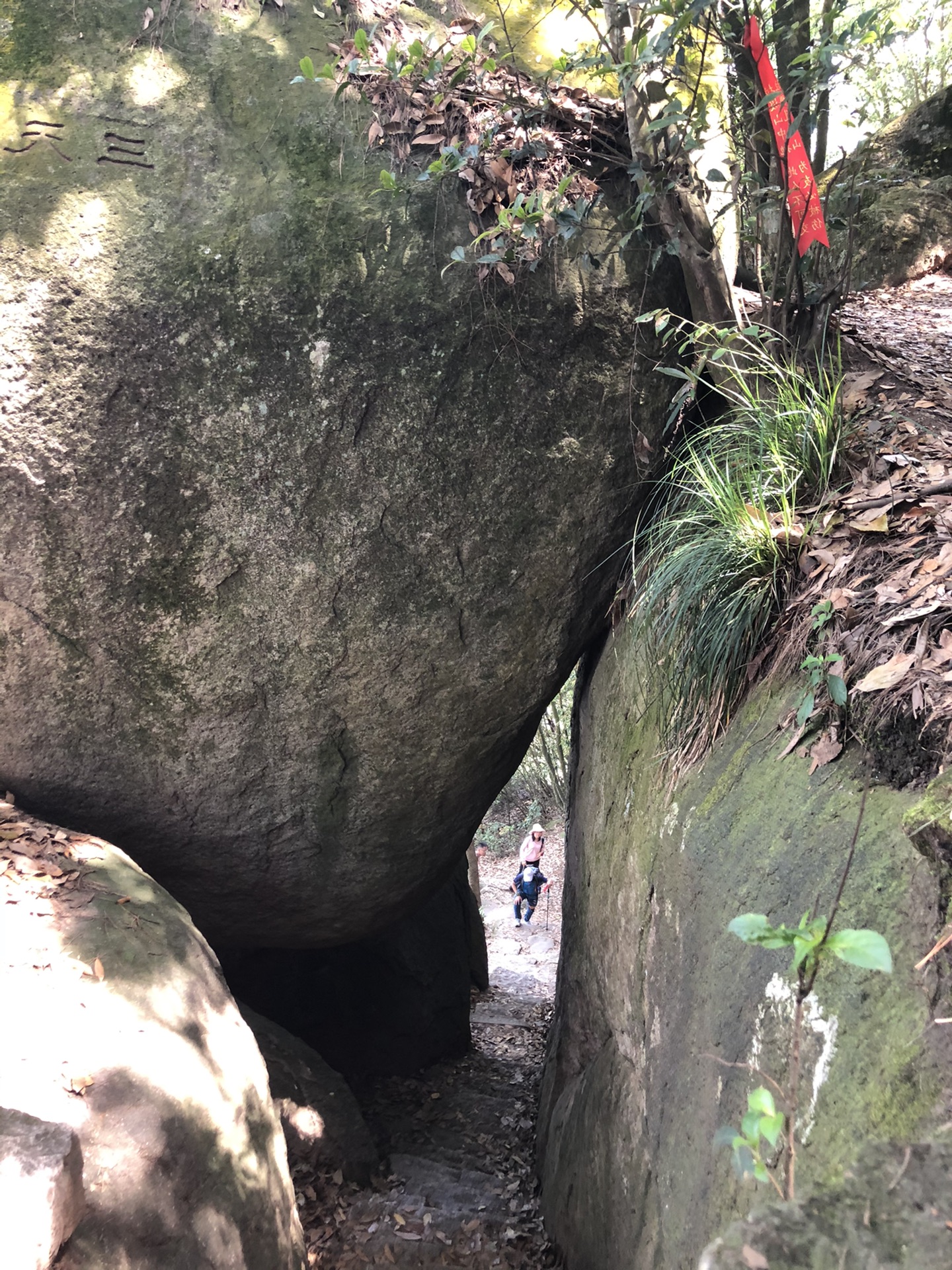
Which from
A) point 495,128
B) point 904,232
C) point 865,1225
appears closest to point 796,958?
point 865,1225

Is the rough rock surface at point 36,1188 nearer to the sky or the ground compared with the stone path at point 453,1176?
nearer to the sky

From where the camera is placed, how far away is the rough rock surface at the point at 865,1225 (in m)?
1.05

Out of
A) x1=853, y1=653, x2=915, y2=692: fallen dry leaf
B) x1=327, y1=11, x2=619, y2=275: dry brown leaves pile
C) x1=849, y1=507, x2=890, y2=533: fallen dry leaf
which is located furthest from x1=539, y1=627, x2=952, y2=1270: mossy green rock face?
x1=327, y1=11, x2=619, y2=275: dry brown leaves pile

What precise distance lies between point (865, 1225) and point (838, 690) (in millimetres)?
1354

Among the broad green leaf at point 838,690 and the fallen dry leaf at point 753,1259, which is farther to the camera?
the broad green leaf at point 838,690

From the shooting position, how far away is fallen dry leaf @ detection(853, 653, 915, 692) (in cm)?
210

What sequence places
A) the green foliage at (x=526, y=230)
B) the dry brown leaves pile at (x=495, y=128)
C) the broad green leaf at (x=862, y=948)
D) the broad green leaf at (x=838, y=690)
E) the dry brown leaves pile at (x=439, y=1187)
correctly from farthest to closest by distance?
the dry brown leaves pile at (x=439, y=1187) < the dry brown leaves pile at (x=495, y=128) < the green foliage at (x=526, y=230) < the broad green leaf at (x=838, y=690) < the broad green leaf at (x=862, y=948)

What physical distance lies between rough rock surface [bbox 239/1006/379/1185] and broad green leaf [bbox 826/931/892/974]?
3952mm

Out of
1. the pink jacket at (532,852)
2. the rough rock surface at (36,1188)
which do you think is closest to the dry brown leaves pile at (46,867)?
the rough rock surface at (36,1188)

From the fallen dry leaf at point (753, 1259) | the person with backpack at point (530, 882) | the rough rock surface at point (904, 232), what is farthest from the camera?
the person with backpack at point (530, 882)

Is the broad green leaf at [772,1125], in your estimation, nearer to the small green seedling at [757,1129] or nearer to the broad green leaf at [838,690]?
the small green seedling at [757,1129]

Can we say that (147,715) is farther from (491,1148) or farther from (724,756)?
(491,1148)

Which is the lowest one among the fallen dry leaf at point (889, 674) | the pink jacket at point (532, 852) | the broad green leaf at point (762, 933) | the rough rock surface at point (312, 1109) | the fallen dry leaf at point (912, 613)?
the pink jacket at point (532, 852)

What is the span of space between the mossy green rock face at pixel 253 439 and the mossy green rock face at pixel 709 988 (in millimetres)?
941
